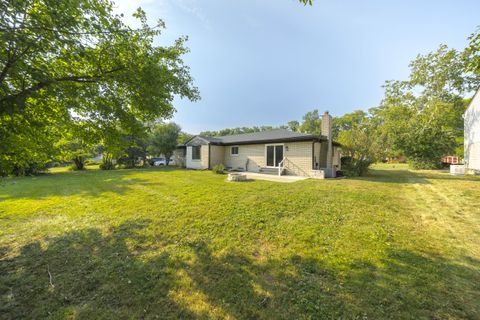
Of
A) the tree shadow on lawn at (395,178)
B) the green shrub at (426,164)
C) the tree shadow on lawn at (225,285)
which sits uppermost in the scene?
the green shrub at (426,164)

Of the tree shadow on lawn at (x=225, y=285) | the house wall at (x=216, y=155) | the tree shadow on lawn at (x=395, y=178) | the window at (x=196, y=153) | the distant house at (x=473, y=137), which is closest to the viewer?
the tree shadow on lawn at (x=225, y=285)

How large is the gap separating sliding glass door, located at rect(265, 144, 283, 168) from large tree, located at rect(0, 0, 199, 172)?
953 centimetres

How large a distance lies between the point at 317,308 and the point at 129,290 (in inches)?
93.3

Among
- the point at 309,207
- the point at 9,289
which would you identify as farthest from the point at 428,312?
the point at 9,289

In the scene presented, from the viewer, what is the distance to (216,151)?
16.7 m

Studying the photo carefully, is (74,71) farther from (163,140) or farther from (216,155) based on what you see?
(163,140)

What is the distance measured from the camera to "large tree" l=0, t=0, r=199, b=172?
246cm

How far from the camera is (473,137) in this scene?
1406 centimetres

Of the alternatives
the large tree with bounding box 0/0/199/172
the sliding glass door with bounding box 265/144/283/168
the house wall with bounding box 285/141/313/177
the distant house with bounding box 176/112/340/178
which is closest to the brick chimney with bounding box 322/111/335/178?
the distant house with bounding box 176/112/340/178

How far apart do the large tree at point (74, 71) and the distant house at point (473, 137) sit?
2020 centimetres

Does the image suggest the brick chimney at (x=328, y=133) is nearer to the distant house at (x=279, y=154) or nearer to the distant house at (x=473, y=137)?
the distant house at (x=279, y=154)

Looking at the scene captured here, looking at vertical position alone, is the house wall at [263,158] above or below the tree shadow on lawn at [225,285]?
above

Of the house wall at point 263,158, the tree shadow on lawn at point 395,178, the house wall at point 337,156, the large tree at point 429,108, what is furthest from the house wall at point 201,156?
the large tree at point 429,108

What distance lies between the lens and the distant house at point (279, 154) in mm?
11875
